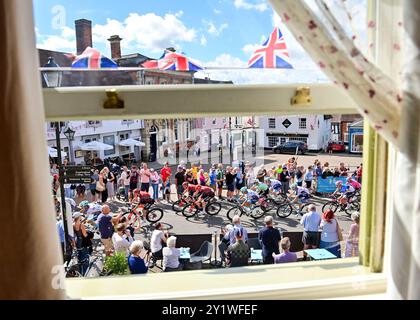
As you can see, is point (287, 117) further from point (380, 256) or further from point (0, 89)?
point (0, 89)

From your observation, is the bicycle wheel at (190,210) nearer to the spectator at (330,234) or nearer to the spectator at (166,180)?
the spectator at (166,180)

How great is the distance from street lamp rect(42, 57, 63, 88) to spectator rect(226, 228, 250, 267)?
747 millimetres

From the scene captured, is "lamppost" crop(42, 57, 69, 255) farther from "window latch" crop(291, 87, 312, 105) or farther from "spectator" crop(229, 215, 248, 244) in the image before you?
"window latch" crop(291, 87, 312, 105)

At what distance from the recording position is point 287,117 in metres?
1.14

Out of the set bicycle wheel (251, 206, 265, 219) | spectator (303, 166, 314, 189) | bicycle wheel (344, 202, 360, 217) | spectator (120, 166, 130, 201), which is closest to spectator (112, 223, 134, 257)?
spectator (120, 166, 130, 201)

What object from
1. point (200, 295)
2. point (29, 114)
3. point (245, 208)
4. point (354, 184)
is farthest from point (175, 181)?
point (354, 184)

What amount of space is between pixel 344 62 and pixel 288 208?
22.9 inches

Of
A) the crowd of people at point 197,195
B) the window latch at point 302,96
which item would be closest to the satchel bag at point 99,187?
the crowd of people at point 197,195

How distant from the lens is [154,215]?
1.17 m

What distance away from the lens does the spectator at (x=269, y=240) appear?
3.93 ft

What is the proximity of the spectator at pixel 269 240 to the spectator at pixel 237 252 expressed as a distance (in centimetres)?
6

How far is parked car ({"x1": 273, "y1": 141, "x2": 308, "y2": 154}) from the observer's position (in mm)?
1169

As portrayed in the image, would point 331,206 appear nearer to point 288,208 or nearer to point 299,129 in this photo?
point 288,208

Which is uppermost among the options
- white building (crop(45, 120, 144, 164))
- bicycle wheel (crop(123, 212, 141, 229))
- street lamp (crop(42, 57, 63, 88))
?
street lamp (crop(42, 57, 63, 88))
